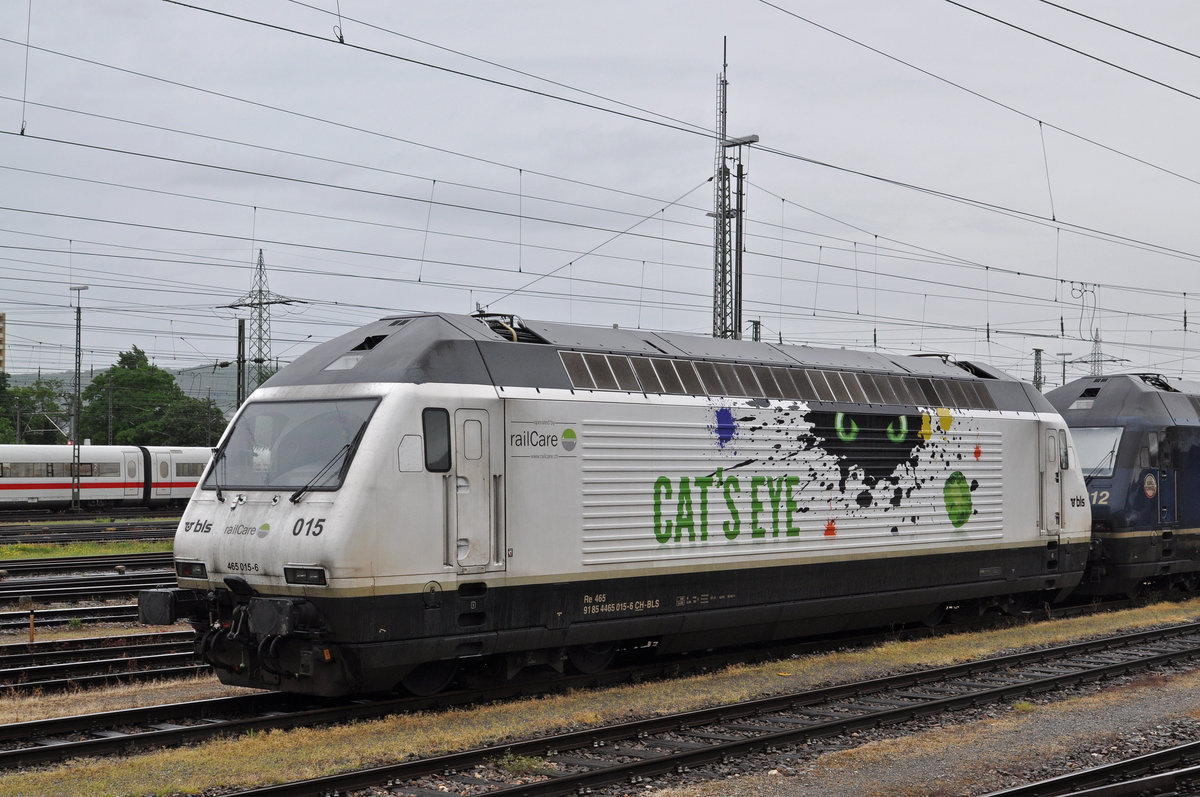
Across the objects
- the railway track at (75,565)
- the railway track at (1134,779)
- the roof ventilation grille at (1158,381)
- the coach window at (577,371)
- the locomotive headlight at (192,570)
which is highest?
the roof ventilation grille at (1158,381)

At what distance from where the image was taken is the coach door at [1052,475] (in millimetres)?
18047

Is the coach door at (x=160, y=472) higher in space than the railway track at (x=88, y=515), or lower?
higher

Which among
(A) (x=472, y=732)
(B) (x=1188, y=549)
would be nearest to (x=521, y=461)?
(A) (x=472, y=732)

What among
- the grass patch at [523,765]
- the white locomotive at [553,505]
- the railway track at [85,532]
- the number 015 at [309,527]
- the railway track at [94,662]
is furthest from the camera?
the railway track at [85,532]

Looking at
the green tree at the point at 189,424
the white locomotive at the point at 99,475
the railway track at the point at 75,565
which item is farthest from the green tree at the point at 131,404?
the railway track at the point at 75,565

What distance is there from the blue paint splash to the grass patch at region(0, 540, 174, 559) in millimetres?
19389

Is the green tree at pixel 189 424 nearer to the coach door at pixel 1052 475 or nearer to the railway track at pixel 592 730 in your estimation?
the coach door at pixel 1052 475

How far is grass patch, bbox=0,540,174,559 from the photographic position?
2992cm

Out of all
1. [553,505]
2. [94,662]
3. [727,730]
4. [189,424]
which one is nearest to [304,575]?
[553,505]

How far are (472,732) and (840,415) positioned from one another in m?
7.01

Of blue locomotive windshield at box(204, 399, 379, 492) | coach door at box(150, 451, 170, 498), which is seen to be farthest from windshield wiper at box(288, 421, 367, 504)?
coach door at box(150, 451, 170, 498)

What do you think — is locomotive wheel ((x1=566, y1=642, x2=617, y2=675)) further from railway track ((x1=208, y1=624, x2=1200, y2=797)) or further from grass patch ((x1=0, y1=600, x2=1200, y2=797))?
railway track ((x1=208, y1=624, x2=1200, y2=797))

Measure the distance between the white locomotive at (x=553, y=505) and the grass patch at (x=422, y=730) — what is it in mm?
548

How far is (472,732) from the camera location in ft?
33.1
